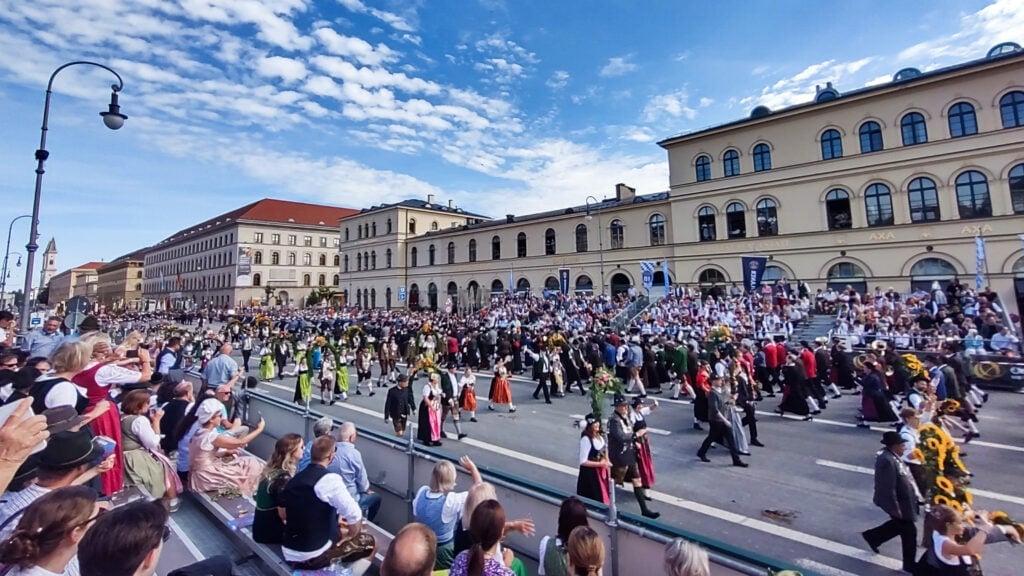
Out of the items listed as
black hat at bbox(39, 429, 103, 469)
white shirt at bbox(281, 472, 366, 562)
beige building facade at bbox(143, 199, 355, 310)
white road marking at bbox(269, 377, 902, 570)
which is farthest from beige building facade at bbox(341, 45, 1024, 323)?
beige building facade at bbox(143, 199, 355, 310)

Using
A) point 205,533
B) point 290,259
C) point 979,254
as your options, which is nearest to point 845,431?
point 205,533

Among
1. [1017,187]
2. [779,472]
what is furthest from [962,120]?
[779,472]

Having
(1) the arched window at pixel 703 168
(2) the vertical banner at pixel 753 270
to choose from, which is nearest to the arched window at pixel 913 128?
(1) the arched window at pixel 703 168

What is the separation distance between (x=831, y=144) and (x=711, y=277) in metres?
11.2

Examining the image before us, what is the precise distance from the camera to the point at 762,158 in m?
33.0

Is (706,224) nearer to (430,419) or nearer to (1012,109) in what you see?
(1012,109)

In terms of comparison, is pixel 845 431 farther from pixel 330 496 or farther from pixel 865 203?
pixel 865 203

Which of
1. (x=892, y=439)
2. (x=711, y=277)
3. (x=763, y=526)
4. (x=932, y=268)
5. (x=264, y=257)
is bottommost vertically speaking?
(x=763, y=526)

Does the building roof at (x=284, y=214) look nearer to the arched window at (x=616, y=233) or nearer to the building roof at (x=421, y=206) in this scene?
the building roof at (x=421, y=206)

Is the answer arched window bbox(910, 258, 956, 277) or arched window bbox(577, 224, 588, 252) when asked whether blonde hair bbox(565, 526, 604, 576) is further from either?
arched window bbox(577, 224, 588, 252)

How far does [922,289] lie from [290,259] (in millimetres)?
84567

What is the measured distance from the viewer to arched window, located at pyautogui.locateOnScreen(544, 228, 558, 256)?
44750 mm

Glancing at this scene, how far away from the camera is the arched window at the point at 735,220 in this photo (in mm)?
33344

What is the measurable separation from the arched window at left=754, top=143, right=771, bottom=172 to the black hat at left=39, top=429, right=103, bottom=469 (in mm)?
37124
